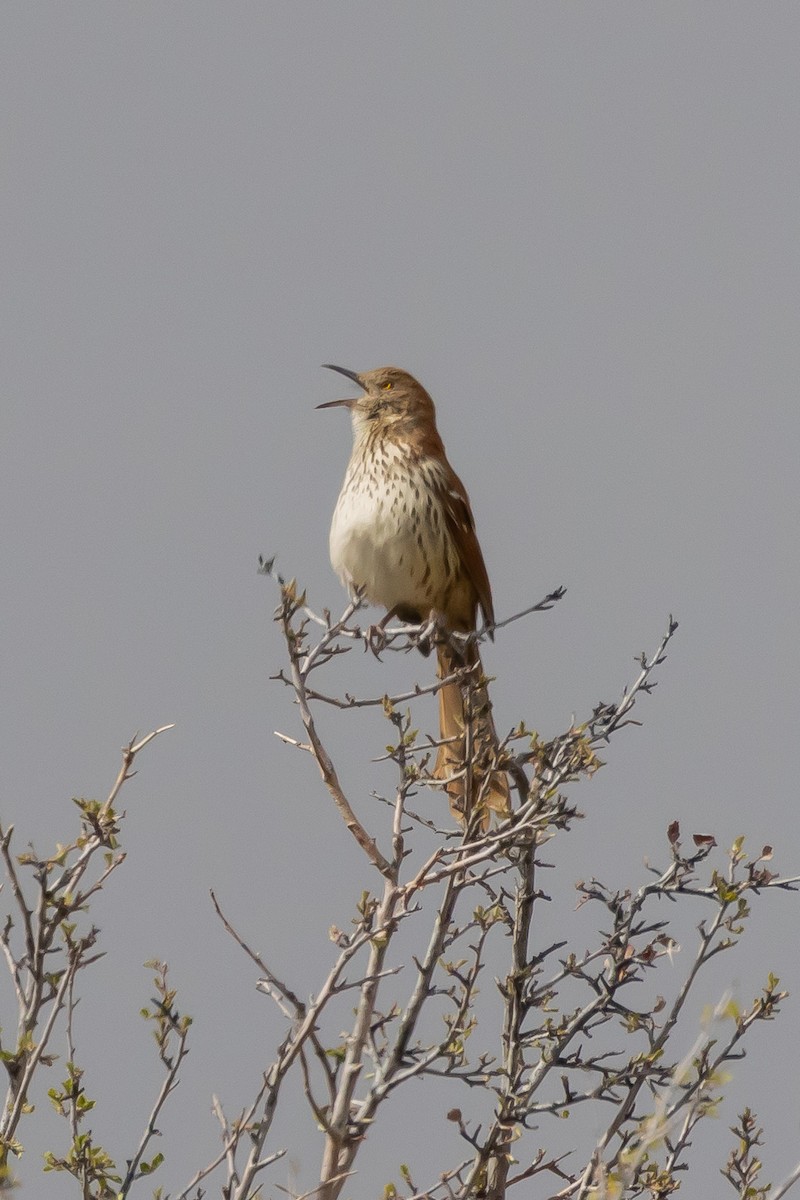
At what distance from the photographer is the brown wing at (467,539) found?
6.53 m

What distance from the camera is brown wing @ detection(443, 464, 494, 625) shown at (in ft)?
21.4

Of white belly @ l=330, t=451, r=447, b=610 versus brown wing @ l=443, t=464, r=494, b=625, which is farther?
brown wing @ l=443, t=464, r=494, b=625

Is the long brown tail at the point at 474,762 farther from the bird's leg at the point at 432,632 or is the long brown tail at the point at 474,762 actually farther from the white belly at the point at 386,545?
the white belly at the point at 386,545

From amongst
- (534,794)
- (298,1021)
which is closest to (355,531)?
(534,794)

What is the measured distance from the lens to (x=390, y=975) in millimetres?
3916

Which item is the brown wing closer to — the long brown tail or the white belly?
the white belly

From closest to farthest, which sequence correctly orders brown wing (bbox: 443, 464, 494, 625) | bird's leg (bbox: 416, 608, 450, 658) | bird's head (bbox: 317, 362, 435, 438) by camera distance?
1. bird's leg (bbox: 416, 608, 450, 658)
2. brown wing (bbox: 443, 464, 494, 625)
3. bird's head (bbox: 317, 362, 435, 438)

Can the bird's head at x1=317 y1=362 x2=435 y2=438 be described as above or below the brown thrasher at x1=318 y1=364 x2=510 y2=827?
above

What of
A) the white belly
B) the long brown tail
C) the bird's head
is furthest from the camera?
the bird's head

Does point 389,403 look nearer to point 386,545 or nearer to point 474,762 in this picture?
point 386,545

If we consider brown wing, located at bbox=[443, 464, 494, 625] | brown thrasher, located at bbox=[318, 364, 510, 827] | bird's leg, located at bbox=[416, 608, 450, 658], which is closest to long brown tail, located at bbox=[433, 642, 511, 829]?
bird's leg, located at bbox=[416, 608, 450, 658]

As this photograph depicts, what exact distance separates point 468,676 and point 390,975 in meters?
1.28

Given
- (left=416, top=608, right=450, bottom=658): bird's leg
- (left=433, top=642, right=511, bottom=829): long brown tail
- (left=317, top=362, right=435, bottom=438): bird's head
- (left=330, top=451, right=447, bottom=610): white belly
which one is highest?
(left=317, top=362, right=435, bottom=438): bird's head

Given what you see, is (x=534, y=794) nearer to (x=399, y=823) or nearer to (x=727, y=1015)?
(x=399, y=823)
